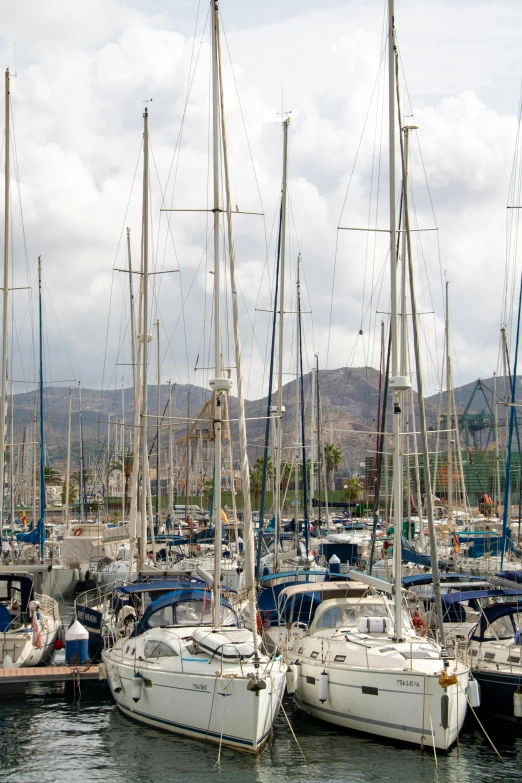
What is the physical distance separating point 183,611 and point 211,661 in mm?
3581

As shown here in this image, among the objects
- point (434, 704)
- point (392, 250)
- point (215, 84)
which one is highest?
point (215, 84)

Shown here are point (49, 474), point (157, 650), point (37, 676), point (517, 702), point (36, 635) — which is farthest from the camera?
point (49, 474)

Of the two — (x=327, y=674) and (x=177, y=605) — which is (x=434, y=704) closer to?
(x=327, y=674)

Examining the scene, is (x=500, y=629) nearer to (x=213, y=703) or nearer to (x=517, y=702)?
(x=517, y=702)

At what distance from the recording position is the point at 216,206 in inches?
926

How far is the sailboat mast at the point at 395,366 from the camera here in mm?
22031

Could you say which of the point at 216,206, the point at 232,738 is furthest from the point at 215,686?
the point at 216,206

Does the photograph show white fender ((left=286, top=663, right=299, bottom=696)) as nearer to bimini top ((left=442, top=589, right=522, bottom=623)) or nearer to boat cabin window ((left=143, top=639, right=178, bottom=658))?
boat cabin window ((left=143, top=639, right=178, bottom=658))

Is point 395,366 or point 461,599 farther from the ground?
point 395,366

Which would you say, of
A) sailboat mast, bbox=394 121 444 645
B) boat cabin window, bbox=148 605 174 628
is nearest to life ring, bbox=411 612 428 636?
sailboat mast, bbox=394 121 444 645

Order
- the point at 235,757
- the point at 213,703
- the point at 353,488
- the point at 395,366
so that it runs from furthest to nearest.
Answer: the point at 353,488 < the point at 395,366 < the point at 213,703 < the point at 235,757

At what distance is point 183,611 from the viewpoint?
23.8 metres

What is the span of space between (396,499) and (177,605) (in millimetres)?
6349

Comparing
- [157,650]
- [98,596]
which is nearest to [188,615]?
[157,650]
